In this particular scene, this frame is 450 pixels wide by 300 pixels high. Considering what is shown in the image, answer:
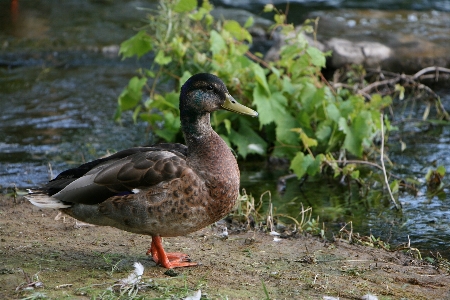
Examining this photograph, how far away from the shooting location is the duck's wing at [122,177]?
411cm

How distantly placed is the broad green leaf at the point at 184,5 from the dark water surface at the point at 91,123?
1.59 m

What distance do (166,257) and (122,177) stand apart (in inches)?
21.8

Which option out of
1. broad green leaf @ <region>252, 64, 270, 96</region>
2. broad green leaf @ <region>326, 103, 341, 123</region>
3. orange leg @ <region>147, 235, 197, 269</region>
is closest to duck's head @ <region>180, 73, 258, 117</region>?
orange leg @ <region>147, 235, 197, 269</region>

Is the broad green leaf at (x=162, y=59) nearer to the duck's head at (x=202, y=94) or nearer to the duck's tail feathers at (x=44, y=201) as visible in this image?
the duck's head at (x=202, y=94)

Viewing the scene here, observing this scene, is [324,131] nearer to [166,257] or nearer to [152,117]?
[152,117]

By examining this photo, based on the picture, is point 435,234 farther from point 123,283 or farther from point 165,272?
point 123,283

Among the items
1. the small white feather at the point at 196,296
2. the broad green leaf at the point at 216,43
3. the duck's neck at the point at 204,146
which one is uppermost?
the broad green leaf at the point at 216,43

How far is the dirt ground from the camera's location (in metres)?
3.76

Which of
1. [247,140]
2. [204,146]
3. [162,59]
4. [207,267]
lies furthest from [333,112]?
[207,267]

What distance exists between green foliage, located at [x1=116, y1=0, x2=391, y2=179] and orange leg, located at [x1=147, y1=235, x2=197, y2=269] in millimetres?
2171

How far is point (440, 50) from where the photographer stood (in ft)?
31.4

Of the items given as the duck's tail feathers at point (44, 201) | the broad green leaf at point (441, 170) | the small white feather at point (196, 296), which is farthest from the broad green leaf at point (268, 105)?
the small white feather at point (196, 296)

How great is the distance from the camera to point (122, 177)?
13.6 ft

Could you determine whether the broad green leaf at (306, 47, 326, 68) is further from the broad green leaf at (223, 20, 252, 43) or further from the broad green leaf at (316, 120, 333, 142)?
the broad green leaf at (223, 20, 252, 43)
